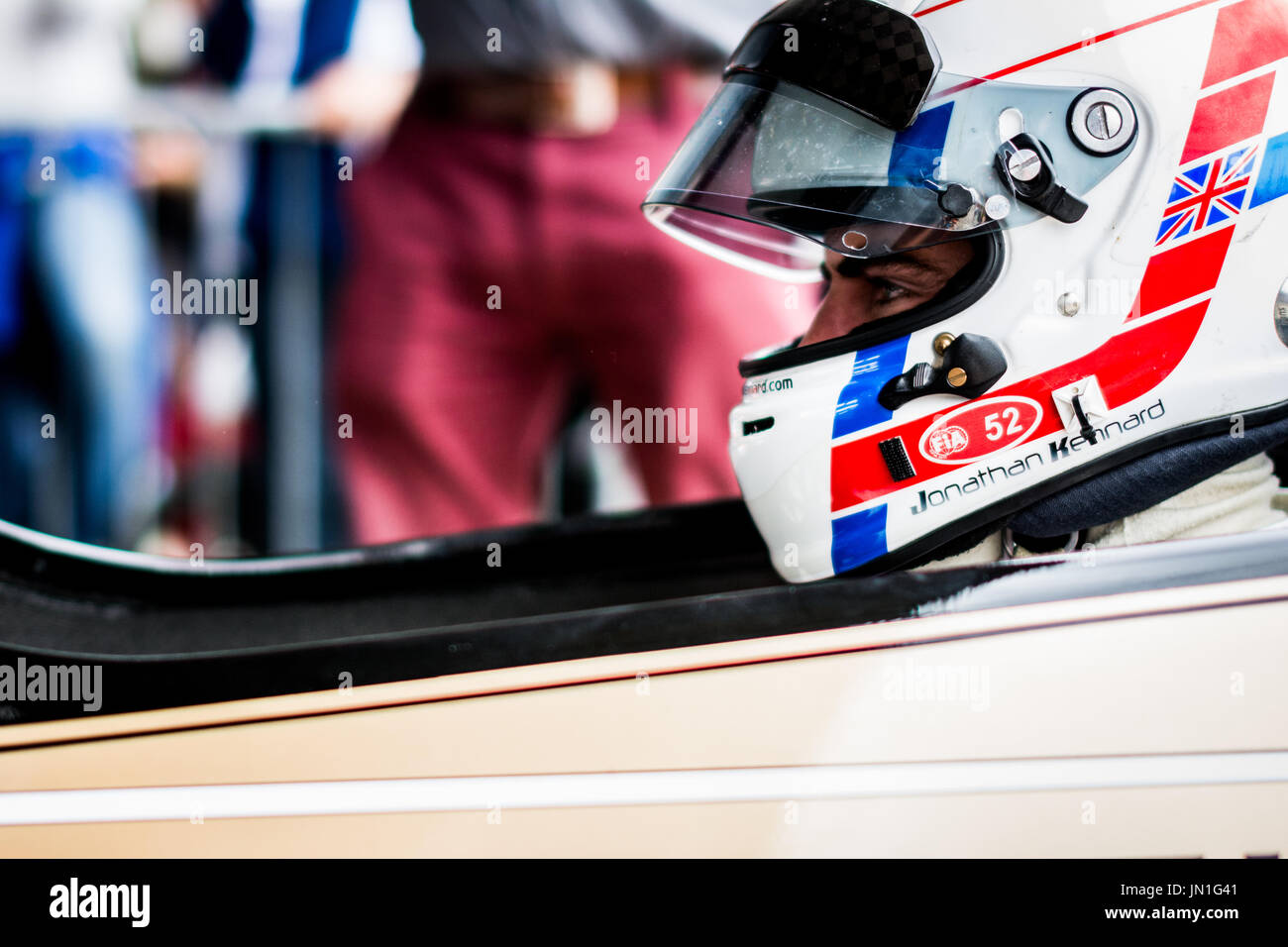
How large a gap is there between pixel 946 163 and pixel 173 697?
0.82 metres

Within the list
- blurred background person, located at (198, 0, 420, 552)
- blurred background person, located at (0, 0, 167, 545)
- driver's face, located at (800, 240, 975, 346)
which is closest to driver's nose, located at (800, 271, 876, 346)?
driver's face, located at (800, 240, 975, 346)

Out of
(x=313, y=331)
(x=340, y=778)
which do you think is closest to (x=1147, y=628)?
(x=340, y=778)

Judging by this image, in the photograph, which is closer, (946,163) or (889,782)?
(889,782)

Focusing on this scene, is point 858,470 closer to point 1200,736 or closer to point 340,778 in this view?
point 1200,736

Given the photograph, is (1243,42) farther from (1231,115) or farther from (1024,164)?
(1024,164)

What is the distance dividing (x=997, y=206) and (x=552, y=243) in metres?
1.12

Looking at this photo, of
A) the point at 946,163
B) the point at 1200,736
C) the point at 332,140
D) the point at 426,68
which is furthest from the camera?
the point at 332,140

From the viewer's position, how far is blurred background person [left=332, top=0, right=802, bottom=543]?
191 centimetres

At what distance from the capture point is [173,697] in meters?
0.83

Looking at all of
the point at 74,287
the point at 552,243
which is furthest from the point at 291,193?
the point at 552,243

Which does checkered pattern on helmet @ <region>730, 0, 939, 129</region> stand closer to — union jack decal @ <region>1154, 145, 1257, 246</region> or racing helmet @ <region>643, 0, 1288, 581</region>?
racing helmet @ <region>643, 0, 1288, 581</region>

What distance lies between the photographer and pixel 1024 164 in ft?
2.97

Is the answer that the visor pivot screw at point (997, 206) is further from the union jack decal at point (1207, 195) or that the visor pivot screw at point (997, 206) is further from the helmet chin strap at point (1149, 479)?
the helmet chin strap at point (1149, 479)

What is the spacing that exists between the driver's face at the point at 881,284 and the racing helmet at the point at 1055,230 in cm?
3
